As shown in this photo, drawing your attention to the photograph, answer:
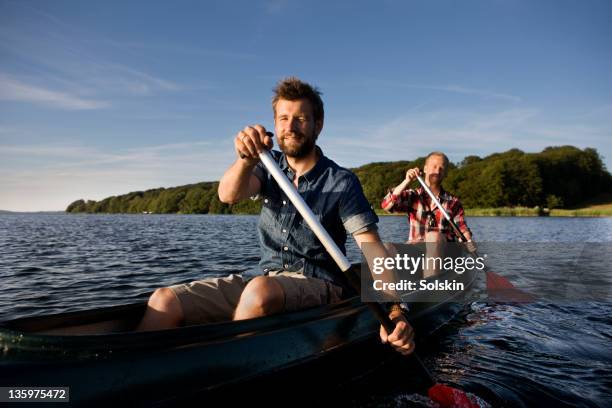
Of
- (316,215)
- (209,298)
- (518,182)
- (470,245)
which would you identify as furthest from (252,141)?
(518,182)

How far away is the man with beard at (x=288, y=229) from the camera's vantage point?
310 centimetres

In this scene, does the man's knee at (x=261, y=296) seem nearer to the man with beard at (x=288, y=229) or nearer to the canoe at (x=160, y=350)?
the man with beard at (x=288, y=229)

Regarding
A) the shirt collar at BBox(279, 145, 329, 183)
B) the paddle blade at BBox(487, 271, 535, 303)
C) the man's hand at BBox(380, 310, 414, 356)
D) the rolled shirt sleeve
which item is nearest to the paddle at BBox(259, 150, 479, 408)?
the man's hand at BBox(380, 310, 414, 356)

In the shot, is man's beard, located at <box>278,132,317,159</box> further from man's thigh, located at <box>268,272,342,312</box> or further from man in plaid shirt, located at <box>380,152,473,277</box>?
man in plaid shirt, located at <box>380,152,473,277</box>

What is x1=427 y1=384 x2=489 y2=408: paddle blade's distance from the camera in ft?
11.3

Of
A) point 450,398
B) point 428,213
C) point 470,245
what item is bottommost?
point 450,398

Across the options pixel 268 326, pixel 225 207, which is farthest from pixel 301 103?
pixel 225 207

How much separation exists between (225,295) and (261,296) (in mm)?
452

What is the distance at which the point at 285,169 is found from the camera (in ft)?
12.3

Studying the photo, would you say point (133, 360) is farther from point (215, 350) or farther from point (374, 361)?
point (374, 361)

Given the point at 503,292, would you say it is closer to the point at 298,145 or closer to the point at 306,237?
the point at 306,237

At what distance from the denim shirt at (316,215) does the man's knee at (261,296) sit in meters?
0.47

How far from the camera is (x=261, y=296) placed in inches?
121

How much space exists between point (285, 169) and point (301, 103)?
2.11 ft
